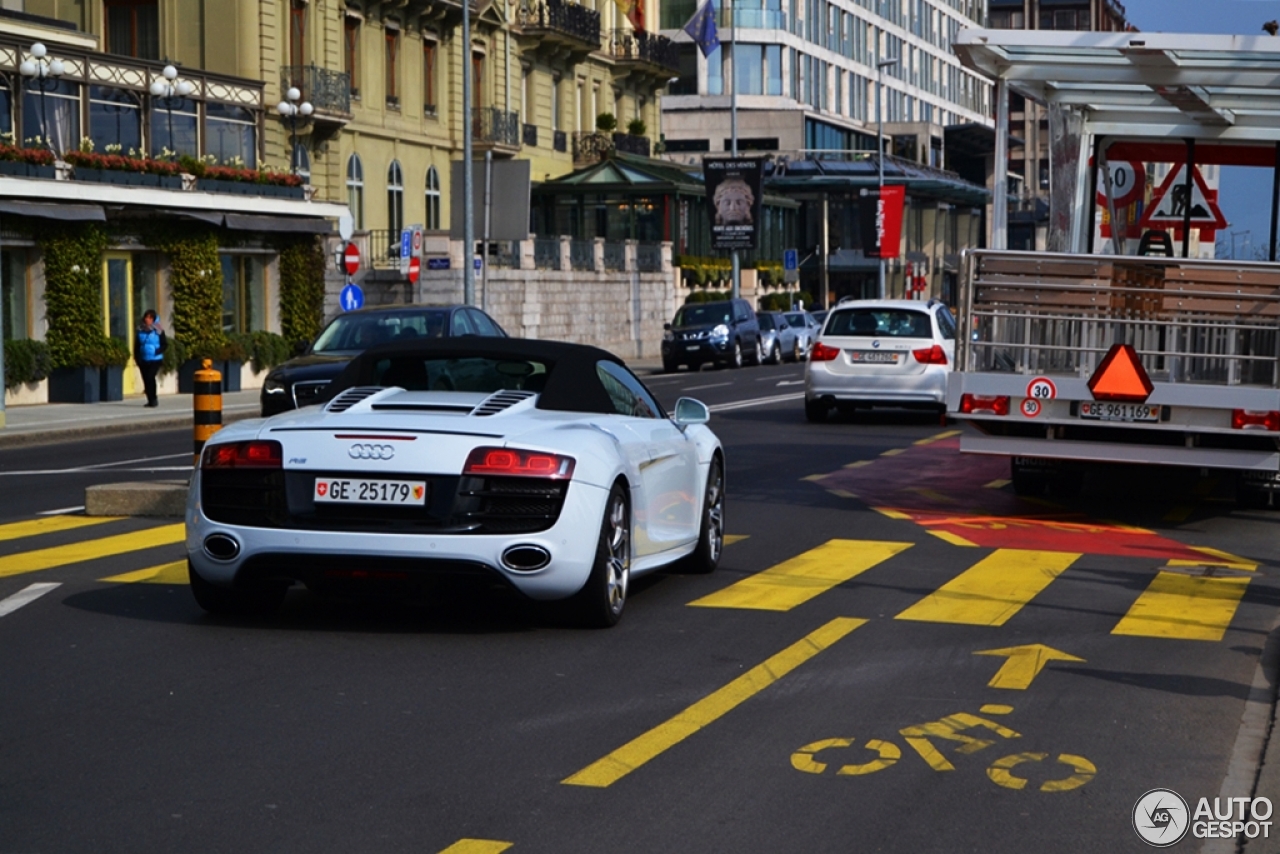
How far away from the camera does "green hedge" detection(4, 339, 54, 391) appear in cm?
3294

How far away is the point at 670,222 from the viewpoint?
2645 inches

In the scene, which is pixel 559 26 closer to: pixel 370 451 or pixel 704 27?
pixel 704 27

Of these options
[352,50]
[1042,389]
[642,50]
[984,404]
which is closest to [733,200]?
[642,50]

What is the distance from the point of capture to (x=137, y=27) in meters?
46.4

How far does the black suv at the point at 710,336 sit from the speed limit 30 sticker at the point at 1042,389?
36801mm

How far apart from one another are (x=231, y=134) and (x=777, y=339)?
20681mm

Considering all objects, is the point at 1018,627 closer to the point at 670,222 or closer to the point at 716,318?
the point at 716,318

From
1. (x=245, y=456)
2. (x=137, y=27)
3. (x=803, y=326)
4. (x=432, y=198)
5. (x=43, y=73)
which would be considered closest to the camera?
(x=245, y=456)

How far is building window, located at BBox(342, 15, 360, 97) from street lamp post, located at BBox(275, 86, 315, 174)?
3908 millimetres

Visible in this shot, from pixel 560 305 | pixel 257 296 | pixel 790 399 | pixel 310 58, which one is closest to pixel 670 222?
pixel 560 305

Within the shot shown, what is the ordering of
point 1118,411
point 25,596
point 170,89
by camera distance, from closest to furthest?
point 25,596 → point 1118,411 → point 170,89

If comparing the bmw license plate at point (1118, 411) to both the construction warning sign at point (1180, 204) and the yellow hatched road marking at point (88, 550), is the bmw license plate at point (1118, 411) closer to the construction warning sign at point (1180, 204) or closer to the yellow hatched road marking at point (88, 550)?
the construction warning sign at point (1180, 204)

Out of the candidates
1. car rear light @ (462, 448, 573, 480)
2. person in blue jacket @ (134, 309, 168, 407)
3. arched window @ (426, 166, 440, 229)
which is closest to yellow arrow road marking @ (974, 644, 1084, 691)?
car rear light @ (462, 448, 573, 480)

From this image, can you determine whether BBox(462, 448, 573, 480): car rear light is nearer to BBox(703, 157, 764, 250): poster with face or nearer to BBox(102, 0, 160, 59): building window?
BBox(102, 0, 160, 59): building window
